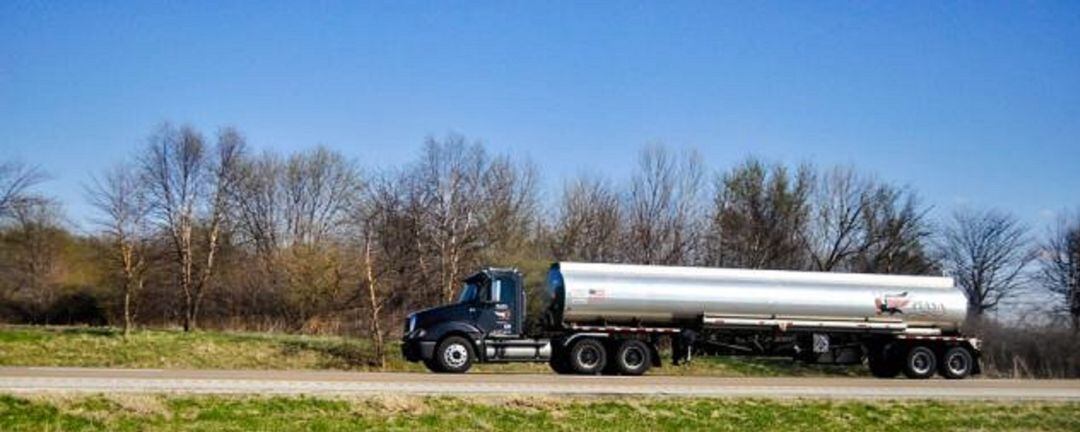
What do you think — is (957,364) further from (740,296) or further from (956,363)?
(740,296)

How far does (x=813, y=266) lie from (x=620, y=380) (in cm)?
3756

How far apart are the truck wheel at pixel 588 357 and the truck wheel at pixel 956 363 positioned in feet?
32.6

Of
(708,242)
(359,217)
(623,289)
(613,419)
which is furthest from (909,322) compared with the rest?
(359,217)

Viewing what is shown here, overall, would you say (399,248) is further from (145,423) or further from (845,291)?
(145,423)

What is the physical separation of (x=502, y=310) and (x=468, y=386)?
276 inches

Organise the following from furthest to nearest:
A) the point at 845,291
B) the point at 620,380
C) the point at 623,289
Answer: the point at 845,291 → the point at 623,289 → the point at 620,380

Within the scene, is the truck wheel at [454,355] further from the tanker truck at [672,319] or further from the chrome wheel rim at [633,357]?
the chrome wheel rim at [633,357]

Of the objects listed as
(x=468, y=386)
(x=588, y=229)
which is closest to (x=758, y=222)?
(x=588, y=229)

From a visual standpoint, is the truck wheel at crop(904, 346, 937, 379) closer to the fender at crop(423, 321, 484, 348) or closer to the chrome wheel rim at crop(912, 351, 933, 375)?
the chrome wheel rim at crop(912, 351, 933, 375)

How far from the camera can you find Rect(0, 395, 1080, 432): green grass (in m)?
15.3

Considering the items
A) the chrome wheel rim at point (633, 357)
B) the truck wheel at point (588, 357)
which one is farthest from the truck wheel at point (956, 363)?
the truck wheel at point (588, 357)

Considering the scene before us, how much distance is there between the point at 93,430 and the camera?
14445mm

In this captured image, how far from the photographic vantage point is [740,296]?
27.2 m

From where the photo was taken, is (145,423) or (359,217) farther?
(359,217)
